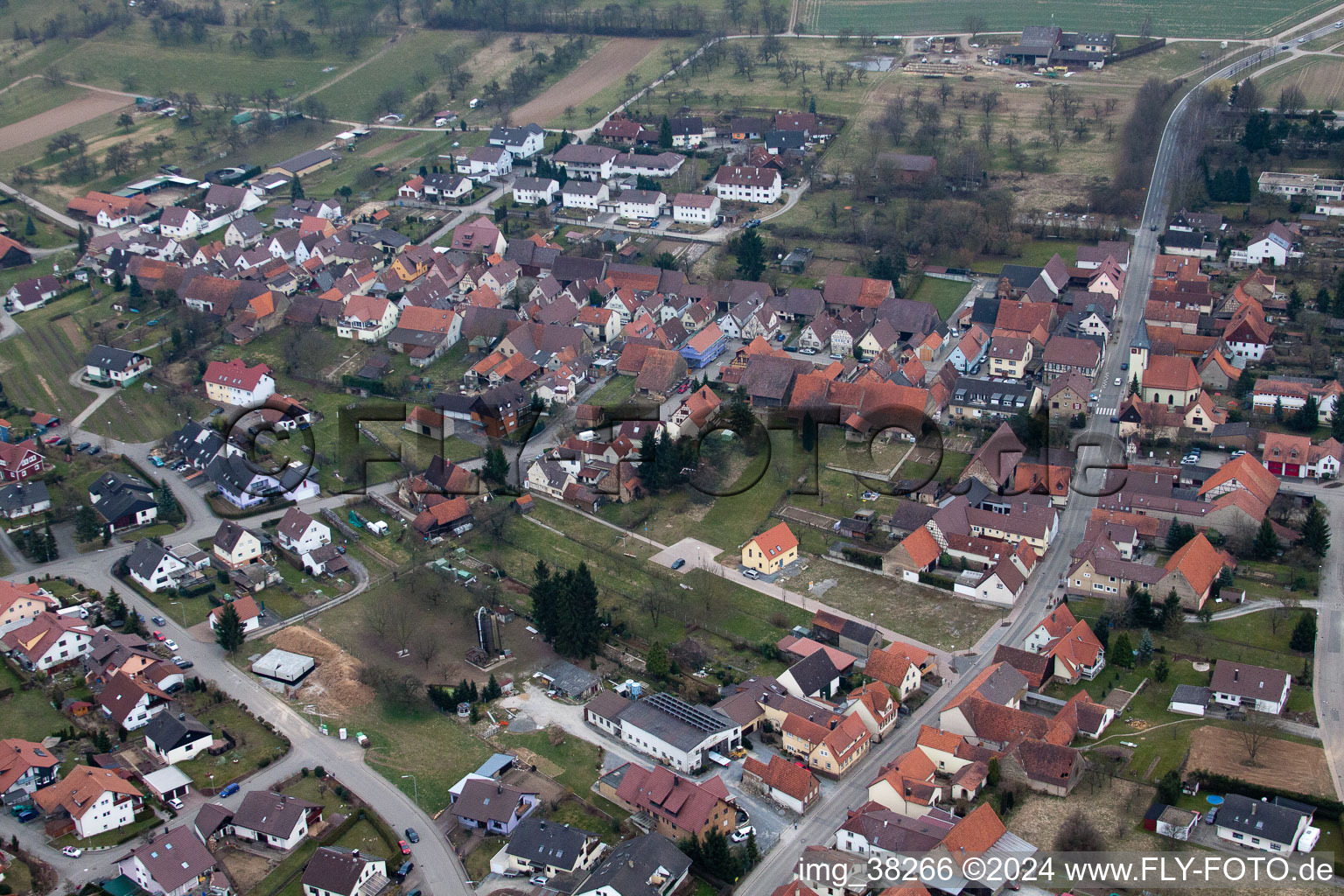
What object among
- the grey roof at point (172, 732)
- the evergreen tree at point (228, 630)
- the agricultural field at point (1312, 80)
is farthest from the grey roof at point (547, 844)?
the agricultural field at point (1312, 80)

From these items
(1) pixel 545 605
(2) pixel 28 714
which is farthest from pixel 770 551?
(2) pixel 28 714

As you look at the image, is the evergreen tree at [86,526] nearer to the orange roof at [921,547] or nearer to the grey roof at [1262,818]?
the orange roof at [921,547]

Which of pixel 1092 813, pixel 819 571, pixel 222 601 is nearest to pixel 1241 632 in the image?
pixel 1092 813

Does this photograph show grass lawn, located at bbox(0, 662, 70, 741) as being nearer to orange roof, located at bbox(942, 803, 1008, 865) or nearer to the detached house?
the detached house

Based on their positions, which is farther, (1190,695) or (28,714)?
(28,714)

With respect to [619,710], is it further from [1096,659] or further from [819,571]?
[1096,659]

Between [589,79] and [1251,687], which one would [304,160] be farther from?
[1251,687]
